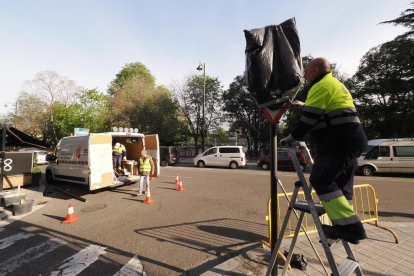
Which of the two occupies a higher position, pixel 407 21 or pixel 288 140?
pixel 407 21

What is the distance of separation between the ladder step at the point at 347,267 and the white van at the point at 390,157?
12509mm

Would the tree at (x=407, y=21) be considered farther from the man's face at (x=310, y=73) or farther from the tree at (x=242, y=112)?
the man's face at (x=310, y=73)

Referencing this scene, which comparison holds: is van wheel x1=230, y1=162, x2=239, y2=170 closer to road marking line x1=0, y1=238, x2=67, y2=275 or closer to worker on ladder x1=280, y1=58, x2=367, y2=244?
road marking line x1=0, y1=238, x2=67, y2=275

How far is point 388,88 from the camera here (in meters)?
17.5

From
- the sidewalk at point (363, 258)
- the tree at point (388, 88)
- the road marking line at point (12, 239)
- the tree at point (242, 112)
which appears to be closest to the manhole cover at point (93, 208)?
the road marking line at point (12, 239)

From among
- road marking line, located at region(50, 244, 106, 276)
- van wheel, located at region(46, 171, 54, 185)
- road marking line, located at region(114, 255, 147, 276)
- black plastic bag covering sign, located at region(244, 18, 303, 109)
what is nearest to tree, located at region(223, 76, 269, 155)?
van wheel, located at region(46, 171, 54, 185)

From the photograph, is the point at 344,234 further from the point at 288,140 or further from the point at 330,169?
the point at 288,140

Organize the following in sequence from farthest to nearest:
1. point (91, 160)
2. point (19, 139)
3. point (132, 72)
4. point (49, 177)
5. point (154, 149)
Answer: point (132, 72) < point (49, 177) < point (19, 139) < point (154, 149) < point (91, 160)

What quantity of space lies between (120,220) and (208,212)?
2.29 metres

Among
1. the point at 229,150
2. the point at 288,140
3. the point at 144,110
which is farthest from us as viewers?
the point at 144,110

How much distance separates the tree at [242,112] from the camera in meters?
24.9

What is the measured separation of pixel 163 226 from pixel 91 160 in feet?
13.1

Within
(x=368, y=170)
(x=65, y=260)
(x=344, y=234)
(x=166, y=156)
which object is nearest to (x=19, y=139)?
Result: (x=65, y=260)

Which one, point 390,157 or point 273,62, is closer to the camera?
point 273,62
